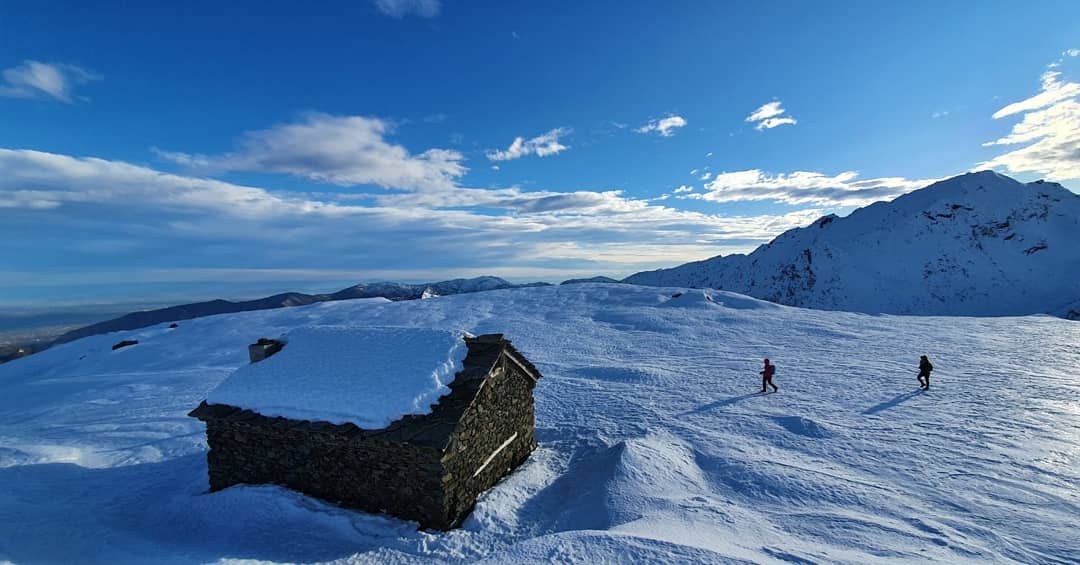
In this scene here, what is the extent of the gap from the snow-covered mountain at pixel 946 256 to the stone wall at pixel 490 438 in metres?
91.5

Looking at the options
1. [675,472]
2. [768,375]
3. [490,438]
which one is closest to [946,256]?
[768,375]

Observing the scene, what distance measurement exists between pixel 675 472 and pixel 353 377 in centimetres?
879

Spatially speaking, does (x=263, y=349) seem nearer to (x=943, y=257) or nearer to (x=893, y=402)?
(x=893, y=402)

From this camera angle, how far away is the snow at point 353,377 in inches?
419

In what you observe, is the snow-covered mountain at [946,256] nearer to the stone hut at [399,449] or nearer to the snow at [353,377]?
the stone hut at [399,449]

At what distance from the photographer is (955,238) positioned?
101625 millimetres

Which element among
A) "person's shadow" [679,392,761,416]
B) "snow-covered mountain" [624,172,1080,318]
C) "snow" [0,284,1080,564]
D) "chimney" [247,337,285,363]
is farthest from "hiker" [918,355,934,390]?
"snow-covered mountain" [624,172,1080,318]

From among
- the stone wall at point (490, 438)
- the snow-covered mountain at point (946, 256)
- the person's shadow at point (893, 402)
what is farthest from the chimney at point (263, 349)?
the snow-covered mountain at point (946, 256)

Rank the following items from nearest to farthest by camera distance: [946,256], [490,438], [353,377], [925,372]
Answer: [353,377] < [490,438] < [925,372] < [946,256]

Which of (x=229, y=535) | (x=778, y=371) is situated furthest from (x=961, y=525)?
(x=229, y=535)

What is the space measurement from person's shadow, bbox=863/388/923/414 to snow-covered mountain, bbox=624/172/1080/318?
76.6 metres

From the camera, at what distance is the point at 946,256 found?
317ft

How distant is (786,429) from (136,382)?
3264 cm

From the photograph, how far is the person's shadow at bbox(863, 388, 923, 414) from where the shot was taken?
52.5 feet
